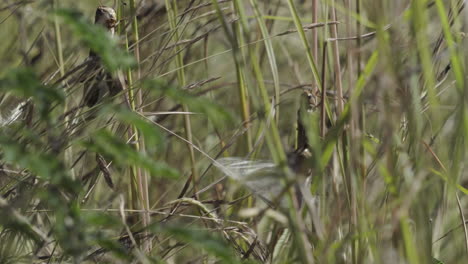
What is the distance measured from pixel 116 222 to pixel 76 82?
30 cm

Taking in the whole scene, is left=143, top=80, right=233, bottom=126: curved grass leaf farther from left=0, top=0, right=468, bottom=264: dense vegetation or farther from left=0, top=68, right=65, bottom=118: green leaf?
left=0, top=68, right=65, bottom=118: green leaf

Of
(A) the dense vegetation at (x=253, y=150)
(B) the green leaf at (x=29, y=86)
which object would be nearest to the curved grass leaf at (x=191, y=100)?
(A) the dense vegetation at (x=253, y=150)

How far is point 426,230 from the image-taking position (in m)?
0.79

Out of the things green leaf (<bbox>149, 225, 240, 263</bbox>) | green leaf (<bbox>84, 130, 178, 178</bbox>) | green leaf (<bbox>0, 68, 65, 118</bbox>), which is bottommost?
green leaf (<bbox>149, 225, 240, 263</bbox>)

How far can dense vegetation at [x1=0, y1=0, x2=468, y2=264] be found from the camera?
76cm

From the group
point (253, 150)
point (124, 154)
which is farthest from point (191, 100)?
point (253, 150)

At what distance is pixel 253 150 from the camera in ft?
3.86

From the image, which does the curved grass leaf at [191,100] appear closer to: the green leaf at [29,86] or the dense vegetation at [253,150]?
the dense vegetation at [253,150]

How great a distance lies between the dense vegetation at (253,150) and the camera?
2.48 ft

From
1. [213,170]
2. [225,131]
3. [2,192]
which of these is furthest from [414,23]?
[225,131]

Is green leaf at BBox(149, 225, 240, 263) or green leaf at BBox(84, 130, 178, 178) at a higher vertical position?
green leaf at BBox(84, 130, 178, 178)

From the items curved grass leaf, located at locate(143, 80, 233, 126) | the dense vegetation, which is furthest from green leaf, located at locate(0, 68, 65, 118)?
curved grass leaf, located at locate(143, 80, 233, 126)

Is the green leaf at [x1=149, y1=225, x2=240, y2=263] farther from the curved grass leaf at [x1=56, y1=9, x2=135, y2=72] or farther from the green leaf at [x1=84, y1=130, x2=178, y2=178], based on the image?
the curved grass leaf at [x1=56, y1=9, x2=135, y2=72]

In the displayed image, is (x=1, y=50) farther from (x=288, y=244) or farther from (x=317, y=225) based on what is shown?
(x=317, y=225)
